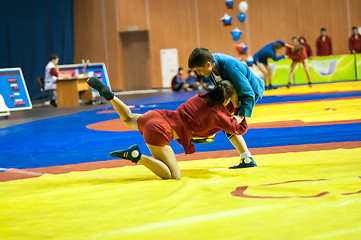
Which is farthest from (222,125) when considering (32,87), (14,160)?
(32,87)

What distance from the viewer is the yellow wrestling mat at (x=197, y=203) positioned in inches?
76.4

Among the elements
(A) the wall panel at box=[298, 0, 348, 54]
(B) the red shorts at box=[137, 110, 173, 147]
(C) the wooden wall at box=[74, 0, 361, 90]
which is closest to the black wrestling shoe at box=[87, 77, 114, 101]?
(B) the red shorts at box=[137, 110, 173, 147]

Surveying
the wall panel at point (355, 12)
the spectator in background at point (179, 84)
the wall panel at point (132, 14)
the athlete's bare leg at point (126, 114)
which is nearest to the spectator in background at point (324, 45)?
the wall panel at point (355, 12)

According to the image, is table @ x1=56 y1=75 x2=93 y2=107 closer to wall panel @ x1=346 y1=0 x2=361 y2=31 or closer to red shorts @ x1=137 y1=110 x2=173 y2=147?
red shorts @ x1=137 y1=110 x2=173 y2=147

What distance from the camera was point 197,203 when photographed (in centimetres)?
237

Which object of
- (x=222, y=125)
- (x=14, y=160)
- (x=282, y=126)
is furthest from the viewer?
(x=282, y=126)

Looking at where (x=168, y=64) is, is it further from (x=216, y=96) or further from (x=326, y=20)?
(x=216, y=96)

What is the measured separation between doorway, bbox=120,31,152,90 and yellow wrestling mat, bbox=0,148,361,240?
47.9 ft

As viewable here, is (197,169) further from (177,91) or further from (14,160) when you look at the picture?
(177,91)

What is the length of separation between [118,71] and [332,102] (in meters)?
11.2

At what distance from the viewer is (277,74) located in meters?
14.5

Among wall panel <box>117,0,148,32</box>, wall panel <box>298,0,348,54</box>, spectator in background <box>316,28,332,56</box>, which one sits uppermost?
wall panel <box>117,0,148,32</box>

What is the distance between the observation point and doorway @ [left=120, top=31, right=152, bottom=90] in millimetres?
17703

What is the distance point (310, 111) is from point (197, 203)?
4475 mm
